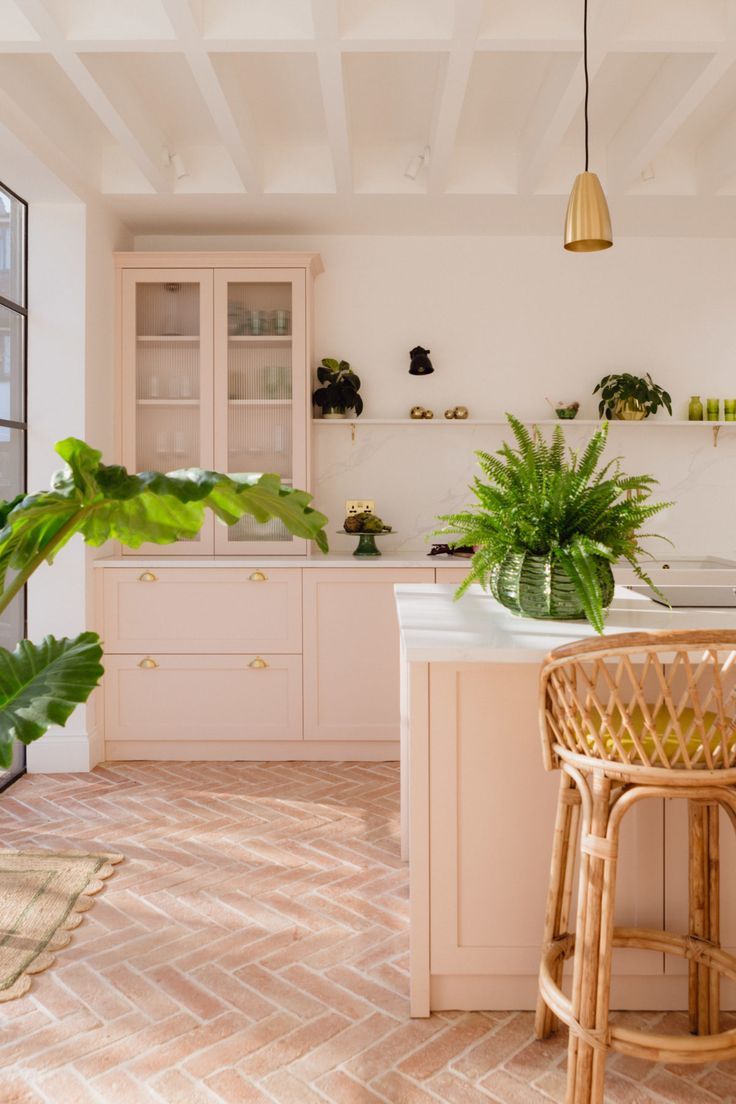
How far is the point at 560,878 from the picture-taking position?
6.35ft

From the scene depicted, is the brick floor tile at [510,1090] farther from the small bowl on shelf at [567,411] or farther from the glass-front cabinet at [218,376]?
the small bowl on shelf at [567,411]

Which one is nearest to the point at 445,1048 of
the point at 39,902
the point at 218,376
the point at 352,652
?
the point at 39,902

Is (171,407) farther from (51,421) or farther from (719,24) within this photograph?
(719,24)

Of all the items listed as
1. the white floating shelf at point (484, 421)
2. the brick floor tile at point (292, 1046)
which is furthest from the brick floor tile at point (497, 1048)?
the white floating shelf at point (484, 421)

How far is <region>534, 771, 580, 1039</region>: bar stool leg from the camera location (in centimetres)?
191

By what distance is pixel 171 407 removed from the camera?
4.57 m

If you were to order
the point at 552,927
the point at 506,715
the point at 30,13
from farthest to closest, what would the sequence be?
the point at 30,13, the point at 506,715, the point at 552,927

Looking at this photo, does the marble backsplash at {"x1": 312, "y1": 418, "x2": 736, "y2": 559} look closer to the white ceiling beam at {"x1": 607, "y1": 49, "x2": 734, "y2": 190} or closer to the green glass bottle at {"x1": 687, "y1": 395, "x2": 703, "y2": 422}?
the green glass bottle at {"x1": 687, "y1": 395, "x2": 703, "y2": 422}

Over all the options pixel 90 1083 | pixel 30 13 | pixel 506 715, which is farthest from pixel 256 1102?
pixel 30 13

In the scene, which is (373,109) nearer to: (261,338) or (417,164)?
(417,164)

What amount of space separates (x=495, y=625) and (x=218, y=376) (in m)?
2.74

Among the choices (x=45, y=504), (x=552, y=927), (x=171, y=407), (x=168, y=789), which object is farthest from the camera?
(x=171, y=407)

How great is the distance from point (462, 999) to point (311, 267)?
3.58m

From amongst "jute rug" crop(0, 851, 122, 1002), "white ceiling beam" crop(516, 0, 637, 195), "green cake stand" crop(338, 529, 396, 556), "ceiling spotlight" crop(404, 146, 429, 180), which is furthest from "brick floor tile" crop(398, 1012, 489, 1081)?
"ceiling spotlight" crop(404, 146, 429, 180)
